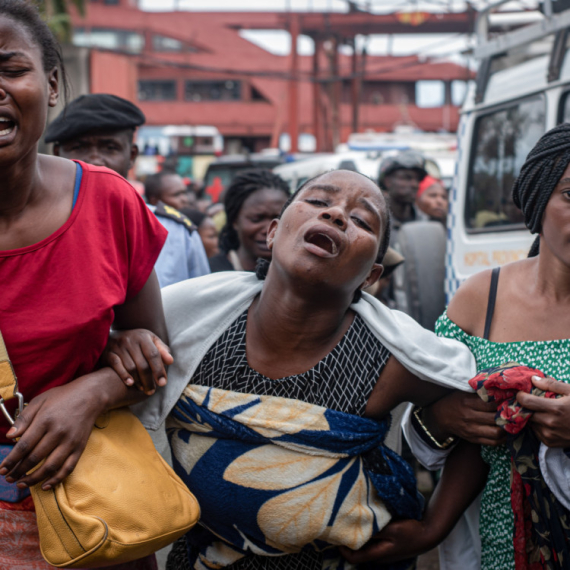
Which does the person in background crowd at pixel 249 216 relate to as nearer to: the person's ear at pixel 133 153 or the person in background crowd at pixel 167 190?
the person's ear at pixel 133 153

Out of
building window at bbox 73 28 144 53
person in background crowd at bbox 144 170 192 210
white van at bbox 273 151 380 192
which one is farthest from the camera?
building window at bbox 73 28 144 53

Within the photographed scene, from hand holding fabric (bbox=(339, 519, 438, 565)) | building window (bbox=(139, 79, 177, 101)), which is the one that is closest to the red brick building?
building window (bbox=(139, 79, 177, 101))

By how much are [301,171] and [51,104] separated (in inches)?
394

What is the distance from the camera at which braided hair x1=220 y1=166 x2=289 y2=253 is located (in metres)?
4.11

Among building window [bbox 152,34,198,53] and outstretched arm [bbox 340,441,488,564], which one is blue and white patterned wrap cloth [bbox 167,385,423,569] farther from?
building window [bbox 152,34,198,53]

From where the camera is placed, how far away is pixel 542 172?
212 cm

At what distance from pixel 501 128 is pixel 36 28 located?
13.1 ft

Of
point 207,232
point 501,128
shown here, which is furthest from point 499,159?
point 207,232

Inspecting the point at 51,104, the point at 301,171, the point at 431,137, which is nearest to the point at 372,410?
the point at 51,104

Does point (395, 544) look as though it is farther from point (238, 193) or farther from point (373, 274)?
point (238, 193)

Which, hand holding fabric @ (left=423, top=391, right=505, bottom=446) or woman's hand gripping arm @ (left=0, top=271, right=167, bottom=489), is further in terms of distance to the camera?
hand holding fabric @ (left=423, top=391, right=505, bottom=446)

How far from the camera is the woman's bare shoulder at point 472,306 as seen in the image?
2.20m

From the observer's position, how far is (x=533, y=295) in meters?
2.16

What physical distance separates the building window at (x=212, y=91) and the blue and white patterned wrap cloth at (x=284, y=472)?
3621cm
